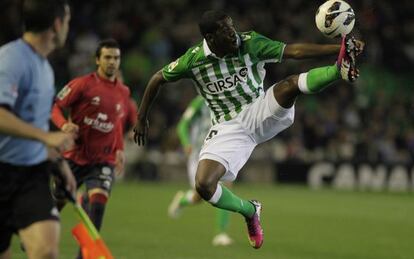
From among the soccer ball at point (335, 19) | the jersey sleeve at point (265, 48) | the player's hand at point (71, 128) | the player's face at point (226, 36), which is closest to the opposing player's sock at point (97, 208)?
the player's hand at point (71, 128)

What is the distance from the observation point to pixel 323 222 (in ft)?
45.2

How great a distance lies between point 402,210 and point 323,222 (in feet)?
8.72

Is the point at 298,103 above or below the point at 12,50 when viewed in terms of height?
below

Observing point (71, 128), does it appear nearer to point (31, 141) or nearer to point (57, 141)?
point (31, 141)

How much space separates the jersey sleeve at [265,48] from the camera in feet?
25.8

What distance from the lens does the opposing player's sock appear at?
8.44m

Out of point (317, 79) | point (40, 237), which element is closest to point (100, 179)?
point (317, 79)

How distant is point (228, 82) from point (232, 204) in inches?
44.6

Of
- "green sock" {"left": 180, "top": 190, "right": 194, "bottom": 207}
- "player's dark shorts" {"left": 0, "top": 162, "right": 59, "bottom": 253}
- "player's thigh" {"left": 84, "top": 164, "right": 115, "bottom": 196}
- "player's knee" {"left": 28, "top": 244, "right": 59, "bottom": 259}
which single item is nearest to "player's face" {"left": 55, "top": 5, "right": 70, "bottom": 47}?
"player's dark shorts" {"left": 0, "top": 162, "right": 59, "bottom": 253}

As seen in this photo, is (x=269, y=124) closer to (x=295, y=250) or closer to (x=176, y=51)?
(x=295, y=250)

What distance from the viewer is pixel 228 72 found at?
8.27 meters

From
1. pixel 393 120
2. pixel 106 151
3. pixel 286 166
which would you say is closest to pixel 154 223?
pixel 106 151

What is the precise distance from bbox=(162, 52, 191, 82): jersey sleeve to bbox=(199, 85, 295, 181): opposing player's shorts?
621 millimetres

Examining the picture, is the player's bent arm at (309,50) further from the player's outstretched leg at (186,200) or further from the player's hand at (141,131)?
the player's outstretched leg at (186,200)
